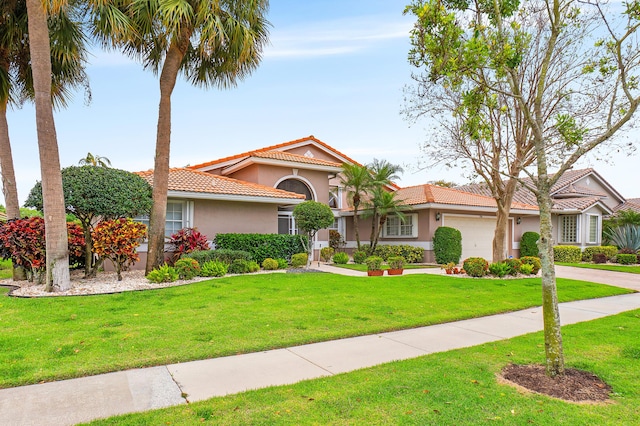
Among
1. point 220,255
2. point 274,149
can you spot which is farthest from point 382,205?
point 220,255

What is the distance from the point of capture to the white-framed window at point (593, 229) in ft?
83.3

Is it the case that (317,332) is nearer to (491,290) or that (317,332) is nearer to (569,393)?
(569,393)

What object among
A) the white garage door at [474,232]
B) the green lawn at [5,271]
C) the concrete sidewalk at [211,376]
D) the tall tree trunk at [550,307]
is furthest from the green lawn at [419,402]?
the white garage door at [474,232]

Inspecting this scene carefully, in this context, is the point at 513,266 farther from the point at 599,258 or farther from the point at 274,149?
the point at 274,149

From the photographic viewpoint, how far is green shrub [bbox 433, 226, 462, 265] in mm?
19422

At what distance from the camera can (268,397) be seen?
3.87 meters

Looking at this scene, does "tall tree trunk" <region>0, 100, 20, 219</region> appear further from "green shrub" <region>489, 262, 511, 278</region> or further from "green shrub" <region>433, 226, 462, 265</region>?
"green shrub" <region>433, 226, 462, 265</region>

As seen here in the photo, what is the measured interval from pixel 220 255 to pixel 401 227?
11.8 m

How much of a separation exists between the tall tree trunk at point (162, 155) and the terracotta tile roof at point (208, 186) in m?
1.74

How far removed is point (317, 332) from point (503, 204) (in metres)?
12.7

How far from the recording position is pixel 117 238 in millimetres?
10672

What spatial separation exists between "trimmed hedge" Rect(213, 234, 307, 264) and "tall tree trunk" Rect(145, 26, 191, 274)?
2.84 m

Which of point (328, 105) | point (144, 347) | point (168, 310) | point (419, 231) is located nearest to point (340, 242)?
point (419, 231)

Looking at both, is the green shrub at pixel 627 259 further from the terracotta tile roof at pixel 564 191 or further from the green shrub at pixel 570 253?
the terracotta tile roof at pixel 564 191
